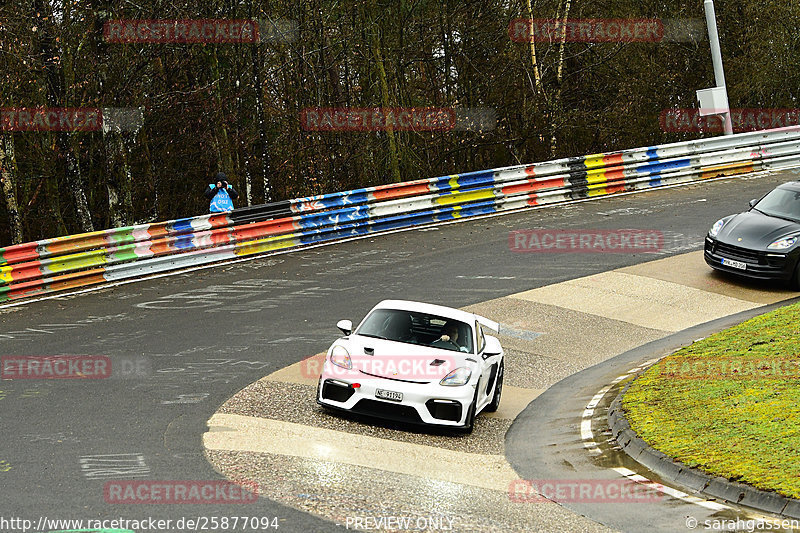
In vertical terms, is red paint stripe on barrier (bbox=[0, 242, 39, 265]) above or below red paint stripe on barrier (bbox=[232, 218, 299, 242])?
above

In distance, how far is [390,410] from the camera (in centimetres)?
1017

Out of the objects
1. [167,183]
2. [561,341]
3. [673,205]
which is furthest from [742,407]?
[167,183]

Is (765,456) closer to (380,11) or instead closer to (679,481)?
(679,481)

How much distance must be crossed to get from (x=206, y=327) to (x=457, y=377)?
5.49 metres

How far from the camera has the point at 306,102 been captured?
28.7 m

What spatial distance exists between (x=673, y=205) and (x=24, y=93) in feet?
50.5

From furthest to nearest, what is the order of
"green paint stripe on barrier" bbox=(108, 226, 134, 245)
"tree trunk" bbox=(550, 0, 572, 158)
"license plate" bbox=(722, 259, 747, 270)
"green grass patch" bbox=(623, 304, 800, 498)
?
"tree trunk" bbox=(550, 0, 572, 158)
"green paint stripe on barrier" bbox=(108, 226, 134, 245)
"license plate" bbox=(722, 259, 747, 270)
"green grass patch" bbox=(623, 304, 800, 498)

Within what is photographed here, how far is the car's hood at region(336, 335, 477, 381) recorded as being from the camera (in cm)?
1034

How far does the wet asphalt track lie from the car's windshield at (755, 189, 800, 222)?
205 centimetres

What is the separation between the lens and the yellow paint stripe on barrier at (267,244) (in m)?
19.5

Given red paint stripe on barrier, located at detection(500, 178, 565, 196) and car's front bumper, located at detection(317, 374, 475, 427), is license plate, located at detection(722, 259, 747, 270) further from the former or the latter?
car's front bumper, located at detection(317, 374, 475, 427)

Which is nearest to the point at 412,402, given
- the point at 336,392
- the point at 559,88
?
the point at 336,392

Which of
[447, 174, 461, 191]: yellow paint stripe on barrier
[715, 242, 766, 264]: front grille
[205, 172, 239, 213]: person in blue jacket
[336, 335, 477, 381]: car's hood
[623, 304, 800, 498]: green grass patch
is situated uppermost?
[205, 172, 239, 213]: person in blue jacket

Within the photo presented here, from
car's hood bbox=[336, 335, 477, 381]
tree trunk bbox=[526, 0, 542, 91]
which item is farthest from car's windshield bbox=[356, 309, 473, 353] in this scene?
tree trunk bbox=[526, 0, 542, 91]
